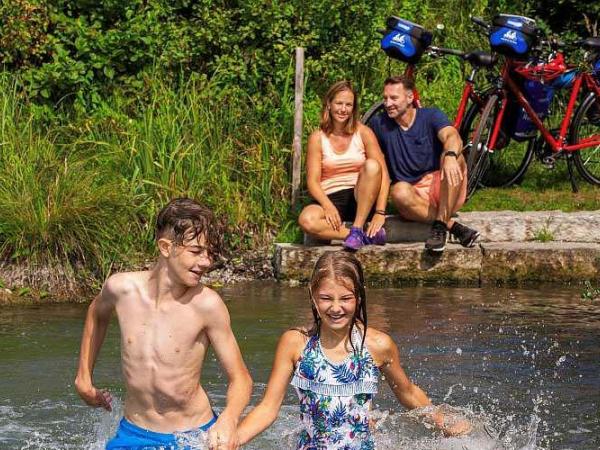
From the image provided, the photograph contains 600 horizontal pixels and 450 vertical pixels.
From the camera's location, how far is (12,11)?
1139cm

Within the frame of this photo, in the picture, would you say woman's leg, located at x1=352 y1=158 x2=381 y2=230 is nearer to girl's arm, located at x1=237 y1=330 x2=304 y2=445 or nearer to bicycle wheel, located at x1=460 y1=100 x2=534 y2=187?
bicycle wheel, located at x1=460 y1=100 x2=534 y2=187

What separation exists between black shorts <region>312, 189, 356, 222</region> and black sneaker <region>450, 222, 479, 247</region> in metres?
0.81

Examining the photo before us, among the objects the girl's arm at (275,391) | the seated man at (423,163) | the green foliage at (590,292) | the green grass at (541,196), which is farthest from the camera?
the green grass at (541,196)

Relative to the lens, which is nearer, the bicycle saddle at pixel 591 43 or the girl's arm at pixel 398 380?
the girl's arm at pixel 398 380

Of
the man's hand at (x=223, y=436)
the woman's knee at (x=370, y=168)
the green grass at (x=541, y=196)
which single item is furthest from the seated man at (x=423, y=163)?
the man's hand at (x=223, y=436)

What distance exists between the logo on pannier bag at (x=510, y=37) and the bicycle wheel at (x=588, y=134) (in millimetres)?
1093

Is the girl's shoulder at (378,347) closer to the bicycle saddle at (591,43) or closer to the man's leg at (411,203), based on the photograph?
the man's leg at (411,203)

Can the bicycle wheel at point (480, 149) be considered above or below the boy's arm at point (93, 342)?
above

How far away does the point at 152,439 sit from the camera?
4.88 m

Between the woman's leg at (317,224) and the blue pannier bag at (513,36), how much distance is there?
2.02 meters

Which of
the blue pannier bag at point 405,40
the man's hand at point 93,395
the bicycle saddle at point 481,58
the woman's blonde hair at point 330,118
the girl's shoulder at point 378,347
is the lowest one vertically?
the man's hand at point 93,395

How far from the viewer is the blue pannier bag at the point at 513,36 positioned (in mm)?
10484

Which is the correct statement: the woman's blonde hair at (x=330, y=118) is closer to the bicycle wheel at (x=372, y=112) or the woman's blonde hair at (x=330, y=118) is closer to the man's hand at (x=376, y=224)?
the man's hand at (x=376, y=224)

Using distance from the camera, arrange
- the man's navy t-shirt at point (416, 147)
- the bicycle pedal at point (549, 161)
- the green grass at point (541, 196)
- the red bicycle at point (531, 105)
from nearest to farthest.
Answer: the man's navy t-shirt at point (416, 147)
the red bicycle at point (531, 105)
the green grass at point (541, 196)
the bicycle pedal at point (549, 161)
